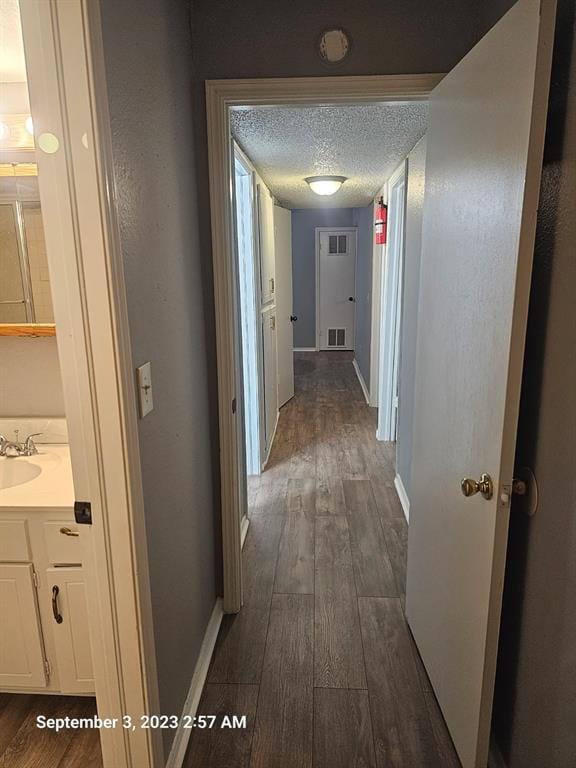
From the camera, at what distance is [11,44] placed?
60.3 inches

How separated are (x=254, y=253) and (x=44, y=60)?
2529 mm

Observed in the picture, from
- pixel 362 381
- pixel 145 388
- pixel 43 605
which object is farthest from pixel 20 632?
pixel 362 381

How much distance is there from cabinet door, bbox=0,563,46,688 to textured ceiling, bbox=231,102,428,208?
5.73ft

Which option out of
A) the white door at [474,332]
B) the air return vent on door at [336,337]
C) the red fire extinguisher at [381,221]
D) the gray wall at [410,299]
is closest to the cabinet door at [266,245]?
the red fire extinguisher at [381,221]

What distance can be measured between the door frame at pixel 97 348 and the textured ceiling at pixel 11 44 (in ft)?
2.00

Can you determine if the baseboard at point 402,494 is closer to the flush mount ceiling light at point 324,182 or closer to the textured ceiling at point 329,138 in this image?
the textured ceiling at point 329,138

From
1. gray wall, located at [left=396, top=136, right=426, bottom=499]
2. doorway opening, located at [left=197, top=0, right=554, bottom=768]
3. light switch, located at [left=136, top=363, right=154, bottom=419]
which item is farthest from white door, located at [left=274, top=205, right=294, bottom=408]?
light switch, located at [left=136, top=363, right=154, bottom=419]

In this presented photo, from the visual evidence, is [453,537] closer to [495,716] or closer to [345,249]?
[495,716]

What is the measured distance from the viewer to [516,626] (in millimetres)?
1307

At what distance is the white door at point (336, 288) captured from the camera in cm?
791

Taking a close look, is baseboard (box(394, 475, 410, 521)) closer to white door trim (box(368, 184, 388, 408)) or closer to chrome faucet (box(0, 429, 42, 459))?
white door trim (box(368, 184, 388, 408))

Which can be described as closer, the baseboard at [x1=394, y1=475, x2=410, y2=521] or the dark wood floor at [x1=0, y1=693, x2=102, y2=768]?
the dark wood floor at [x1=0, y1=693, x2=102, y2=768]

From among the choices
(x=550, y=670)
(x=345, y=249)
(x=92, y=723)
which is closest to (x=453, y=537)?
(x=550, y=670)

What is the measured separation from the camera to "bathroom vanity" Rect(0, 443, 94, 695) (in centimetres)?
147
